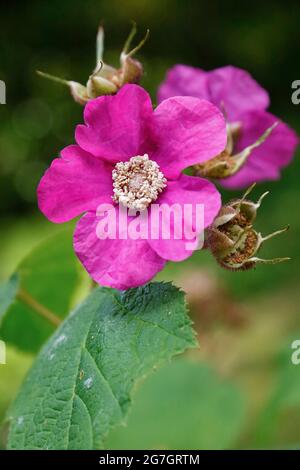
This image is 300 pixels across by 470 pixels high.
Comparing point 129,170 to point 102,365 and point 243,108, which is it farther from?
point 243,108

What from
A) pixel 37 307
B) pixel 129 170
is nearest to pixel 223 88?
pixel 129 170

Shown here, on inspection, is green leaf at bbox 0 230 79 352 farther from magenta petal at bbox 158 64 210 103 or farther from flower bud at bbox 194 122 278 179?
flower bud at bbox 194 122 278 179

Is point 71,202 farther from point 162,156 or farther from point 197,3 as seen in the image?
point 197,3

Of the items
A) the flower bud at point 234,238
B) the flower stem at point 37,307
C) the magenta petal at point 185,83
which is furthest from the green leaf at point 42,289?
the flower bud at point 234,238

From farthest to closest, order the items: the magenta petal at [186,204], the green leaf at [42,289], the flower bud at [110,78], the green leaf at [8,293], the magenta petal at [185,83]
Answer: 1. the green leaf at [42,289]
2. the magenta petal at [185,83]
3. the green leaf at [8,293]
4. the flower bud at [110,78]
5. the magenta petal at [186,204]

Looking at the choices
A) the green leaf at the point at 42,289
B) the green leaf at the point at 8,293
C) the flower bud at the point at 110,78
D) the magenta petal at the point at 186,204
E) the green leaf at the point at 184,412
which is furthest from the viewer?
the green leaf at the point at 184,412

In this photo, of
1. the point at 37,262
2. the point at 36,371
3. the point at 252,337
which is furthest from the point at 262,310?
the point at 36,371

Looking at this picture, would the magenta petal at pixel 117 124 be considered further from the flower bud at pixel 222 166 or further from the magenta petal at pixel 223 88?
the magenta petal at pixel 223 88
